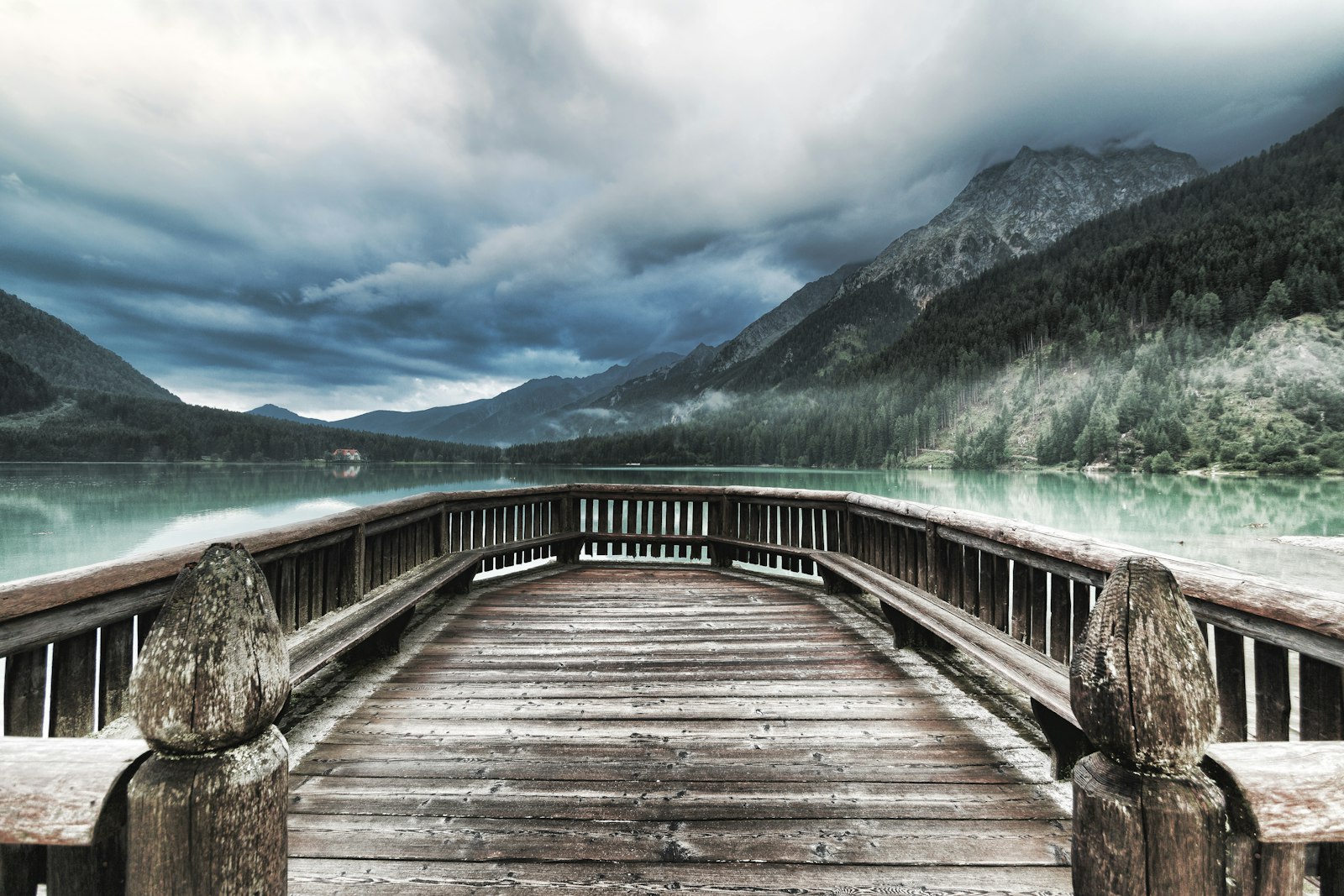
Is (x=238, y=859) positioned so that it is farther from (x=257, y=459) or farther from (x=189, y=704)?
(x=257, y=459)

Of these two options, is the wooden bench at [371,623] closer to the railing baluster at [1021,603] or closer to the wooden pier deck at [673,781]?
the wooden pier deck at [673,781]

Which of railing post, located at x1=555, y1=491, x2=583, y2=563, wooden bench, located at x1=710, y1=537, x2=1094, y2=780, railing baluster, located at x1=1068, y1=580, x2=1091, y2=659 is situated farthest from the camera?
railing post, located at x1=555, y1=491, x2=583, y2=563

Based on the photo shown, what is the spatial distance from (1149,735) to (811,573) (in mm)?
5600

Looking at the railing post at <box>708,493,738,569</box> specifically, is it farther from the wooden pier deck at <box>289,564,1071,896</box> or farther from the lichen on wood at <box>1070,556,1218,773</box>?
the lichen on wood at <box>1070,556,1218,773</box>

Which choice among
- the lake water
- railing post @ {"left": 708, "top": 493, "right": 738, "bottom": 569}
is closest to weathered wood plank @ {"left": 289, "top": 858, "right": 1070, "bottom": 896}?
railing post @ {"left": 708, "top": 493, "right": 738, "bottom": 569}

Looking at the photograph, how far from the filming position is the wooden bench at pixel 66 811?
0.98 m

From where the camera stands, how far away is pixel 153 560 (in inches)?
99.1

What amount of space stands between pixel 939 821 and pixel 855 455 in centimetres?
11297

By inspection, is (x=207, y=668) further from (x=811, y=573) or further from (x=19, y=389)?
(x=19, y=389)

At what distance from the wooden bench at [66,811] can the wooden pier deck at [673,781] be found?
111 cm

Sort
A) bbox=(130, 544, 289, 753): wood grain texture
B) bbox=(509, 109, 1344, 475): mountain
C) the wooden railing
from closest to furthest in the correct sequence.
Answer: bbox=(130, 544, 289, 753): wood grain texture, the wooden railing, bbox=(509, 109, 1344, 475): mountain

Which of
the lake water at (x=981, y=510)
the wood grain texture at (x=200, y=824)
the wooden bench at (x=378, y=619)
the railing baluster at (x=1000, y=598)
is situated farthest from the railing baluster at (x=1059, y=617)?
the lake water at (x=981, y=510)

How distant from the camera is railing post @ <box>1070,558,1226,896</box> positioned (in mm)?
1000

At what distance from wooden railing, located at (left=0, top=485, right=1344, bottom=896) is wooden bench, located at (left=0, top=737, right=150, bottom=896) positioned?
107cm
